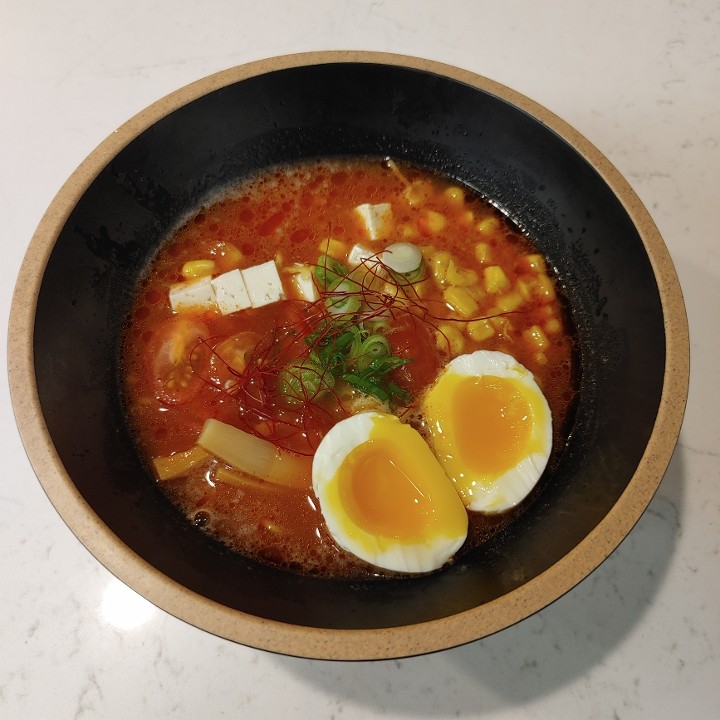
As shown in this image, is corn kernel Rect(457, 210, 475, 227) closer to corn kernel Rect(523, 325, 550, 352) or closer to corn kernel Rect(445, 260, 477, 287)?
corn kernel Rect(445, 260, 477, 287)

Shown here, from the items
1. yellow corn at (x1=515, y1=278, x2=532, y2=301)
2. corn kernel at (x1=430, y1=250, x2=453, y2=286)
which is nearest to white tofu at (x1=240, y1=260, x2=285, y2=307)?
corn kernel at (x1=430, y1=250, x2=453, y2=286)

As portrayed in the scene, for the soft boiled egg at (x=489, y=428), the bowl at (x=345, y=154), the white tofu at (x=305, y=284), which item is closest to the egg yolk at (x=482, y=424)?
the soft boiled egg at (x=489, y=428)

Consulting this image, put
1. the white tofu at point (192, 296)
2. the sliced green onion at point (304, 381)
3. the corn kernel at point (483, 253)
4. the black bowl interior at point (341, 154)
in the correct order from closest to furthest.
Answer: the black bowl interior at point (341, 154) < the sliced green onion at point (304, 381) < the white tofu at point (192, 296) < the corn kernel at point (483, 253)

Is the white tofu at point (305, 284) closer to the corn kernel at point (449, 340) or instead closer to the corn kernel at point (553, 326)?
the corn kernel at point (449, 340)

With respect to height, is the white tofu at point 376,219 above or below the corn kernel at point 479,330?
above

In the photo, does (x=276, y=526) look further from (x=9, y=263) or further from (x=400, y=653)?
(x=9, y=263)

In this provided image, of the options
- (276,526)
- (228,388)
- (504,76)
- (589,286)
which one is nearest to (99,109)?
(228,388)
